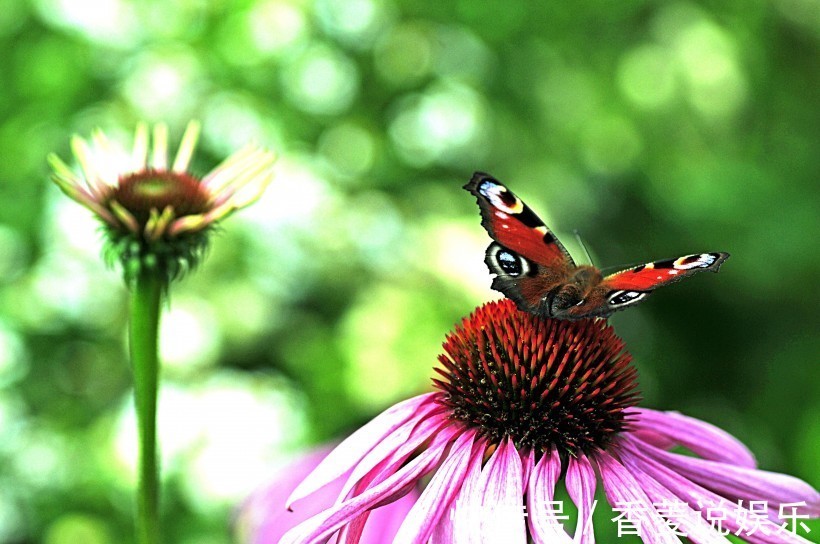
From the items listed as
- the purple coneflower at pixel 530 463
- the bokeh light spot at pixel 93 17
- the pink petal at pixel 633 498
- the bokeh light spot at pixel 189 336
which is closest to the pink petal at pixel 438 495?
the purple coneflower at pixel 530 463

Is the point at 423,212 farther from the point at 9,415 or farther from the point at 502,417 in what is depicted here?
the point at 502,417

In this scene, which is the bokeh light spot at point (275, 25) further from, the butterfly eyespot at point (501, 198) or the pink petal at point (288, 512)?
the butterfly eyespot at point (501, 198)

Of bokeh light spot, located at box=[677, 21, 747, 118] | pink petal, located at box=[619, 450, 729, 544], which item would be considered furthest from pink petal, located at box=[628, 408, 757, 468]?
bokeh light spot, located at box=[677, 21, 747, 118]

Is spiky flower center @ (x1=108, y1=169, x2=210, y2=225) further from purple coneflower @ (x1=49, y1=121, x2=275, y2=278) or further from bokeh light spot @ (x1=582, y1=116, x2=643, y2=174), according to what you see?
bokeh light spot @ (x1=582, y1=116, x2=643, y2=174)

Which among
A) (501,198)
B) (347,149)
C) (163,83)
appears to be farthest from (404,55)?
(501,198)

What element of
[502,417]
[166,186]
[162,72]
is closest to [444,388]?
[502,417]

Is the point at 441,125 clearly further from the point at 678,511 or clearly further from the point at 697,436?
the point at 678,511
